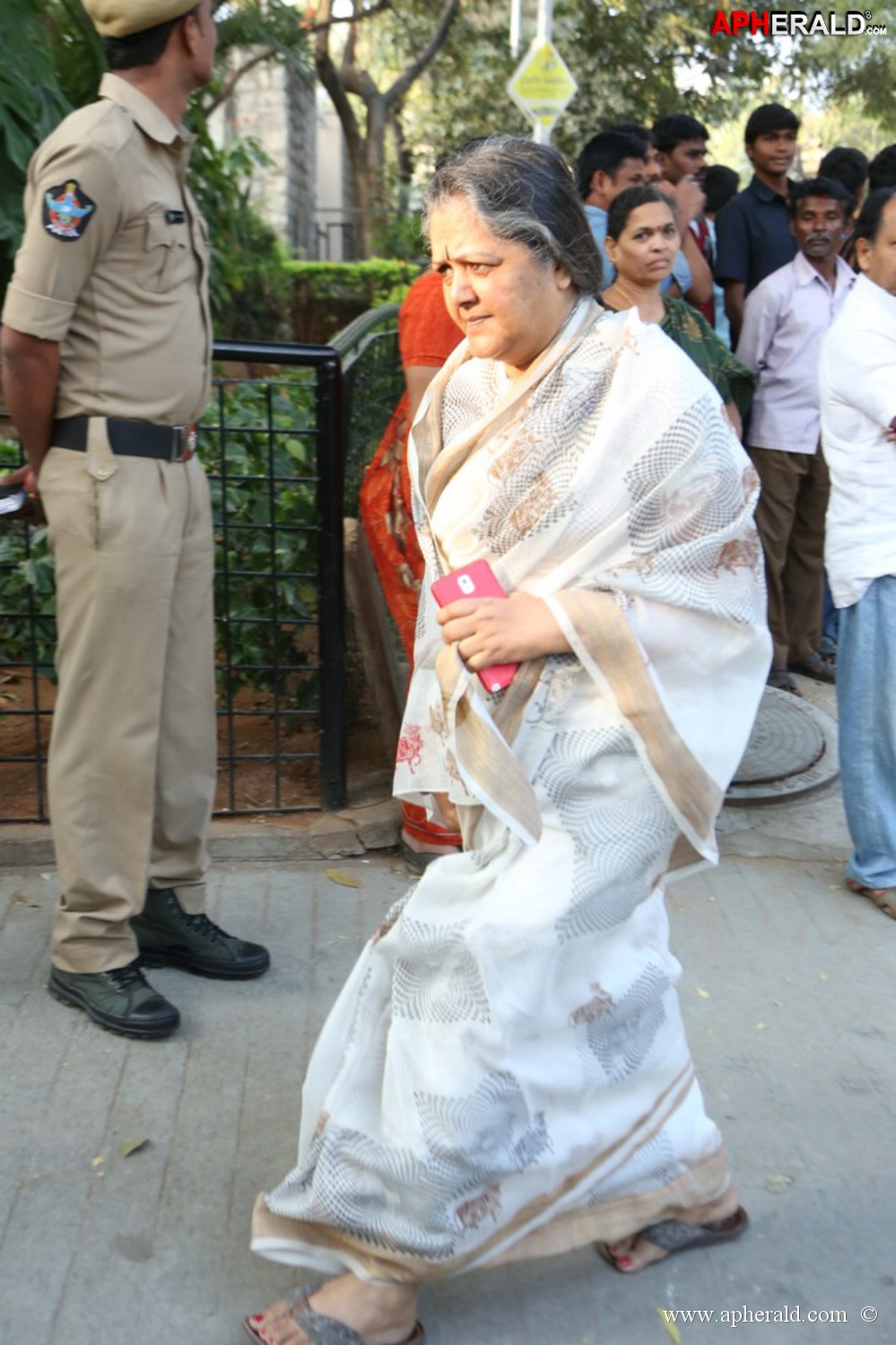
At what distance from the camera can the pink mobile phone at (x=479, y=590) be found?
230 cm

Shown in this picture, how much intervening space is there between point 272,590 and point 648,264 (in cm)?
153

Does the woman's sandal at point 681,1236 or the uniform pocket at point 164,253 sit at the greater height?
the uniform pocket at point 164,253

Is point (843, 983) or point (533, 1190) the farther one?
point (843, 983)

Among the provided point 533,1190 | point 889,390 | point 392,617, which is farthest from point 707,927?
point 533,1190

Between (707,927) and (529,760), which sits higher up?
(529,760)

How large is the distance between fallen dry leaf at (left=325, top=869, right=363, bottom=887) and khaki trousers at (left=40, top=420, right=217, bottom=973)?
0.79 m

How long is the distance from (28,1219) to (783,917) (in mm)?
2281

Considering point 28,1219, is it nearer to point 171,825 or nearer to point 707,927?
point 171,825

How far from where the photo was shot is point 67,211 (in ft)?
10.1

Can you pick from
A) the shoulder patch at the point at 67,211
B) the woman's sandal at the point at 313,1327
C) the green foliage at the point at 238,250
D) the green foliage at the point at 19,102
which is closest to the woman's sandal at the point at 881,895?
the woman's sandal at the point at 313,1327

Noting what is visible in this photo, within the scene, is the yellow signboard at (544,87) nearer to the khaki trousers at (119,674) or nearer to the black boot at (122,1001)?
the khaki trousers at (119,674)

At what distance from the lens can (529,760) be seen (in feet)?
7.72

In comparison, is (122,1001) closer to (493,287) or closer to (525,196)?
(493,287)

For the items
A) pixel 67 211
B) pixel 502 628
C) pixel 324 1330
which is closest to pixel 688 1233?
pixel 324 1330
